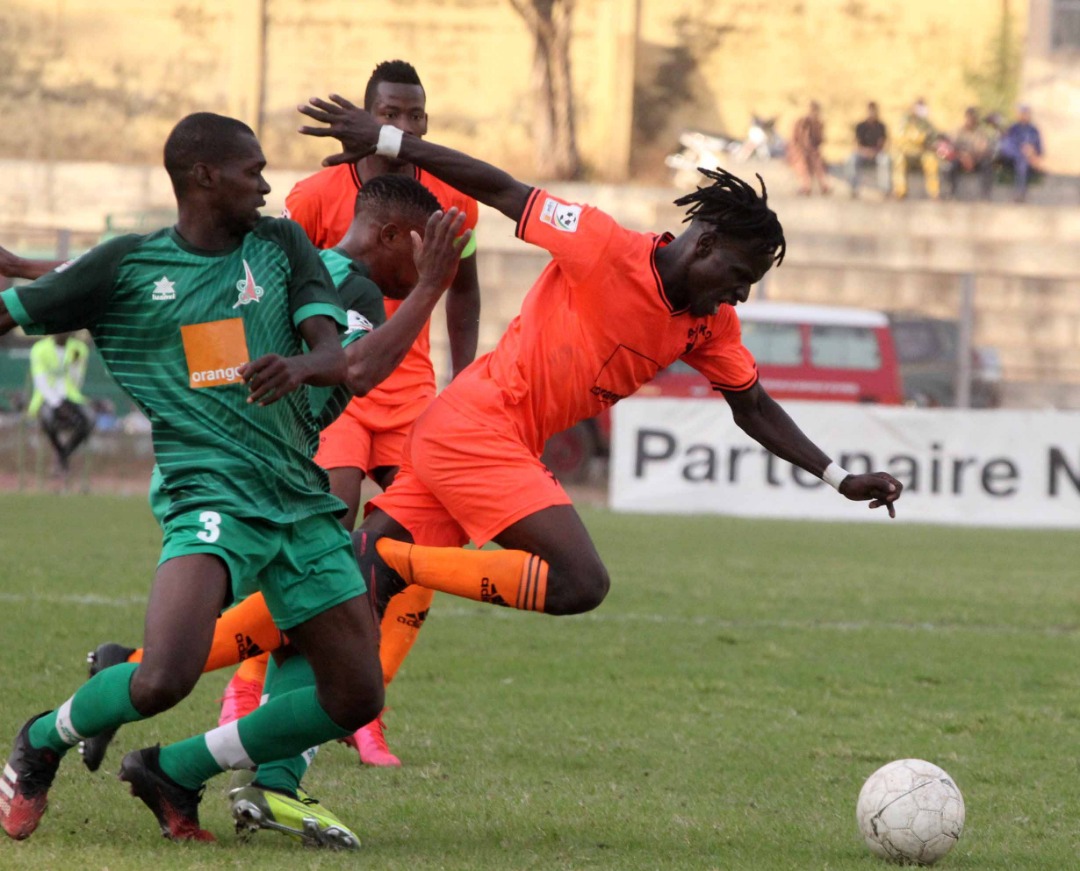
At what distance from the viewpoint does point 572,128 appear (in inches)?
1500

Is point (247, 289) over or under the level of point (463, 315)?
→ over

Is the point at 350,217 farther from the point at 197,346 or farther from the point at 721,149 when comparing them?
the point at 721,149

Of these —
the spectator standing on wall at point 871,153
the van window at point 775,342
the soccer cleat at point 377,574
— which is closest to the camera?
the soccer cleat at point 377,574

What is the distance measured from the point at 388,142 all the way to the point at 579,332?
0.88 meters

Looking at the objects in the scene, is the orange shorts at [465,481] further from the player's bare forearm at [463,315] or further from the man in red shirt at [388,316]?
the player's bare forearm at [463,315]

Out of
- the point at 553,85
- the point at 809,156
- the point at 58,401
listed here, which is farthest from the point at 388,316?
the point at 553,85

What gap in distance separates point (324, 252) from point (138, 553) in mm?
7335

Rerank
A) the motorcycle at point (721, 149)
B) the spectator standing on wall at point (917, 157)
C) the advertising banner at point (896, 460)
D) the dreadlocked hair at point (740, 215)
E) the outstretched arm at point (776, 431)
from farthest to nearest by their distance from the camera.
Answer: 1. the motorcycle at point (721, 149)
2. the spectator standing on wall at point (917, 157)
3. the advertising banner at point (896, 460)
4. the outstretched arm at point (776, 431)
5. the dreadlocked hair at point (740, 215)

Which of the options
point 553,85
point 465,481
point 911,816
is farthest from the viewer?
point 553,85

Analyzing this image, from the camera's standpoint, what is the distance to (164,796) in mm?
4477

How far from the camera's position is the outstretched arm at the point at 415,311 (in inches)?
172

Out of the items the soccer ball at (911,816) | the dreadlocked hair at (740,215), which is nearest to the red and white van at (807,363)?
the dreadlocked hair at (740,215)

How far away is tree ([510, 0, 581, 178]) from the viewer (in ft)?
124

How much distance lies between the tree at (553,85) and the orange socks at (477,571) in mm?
32474
